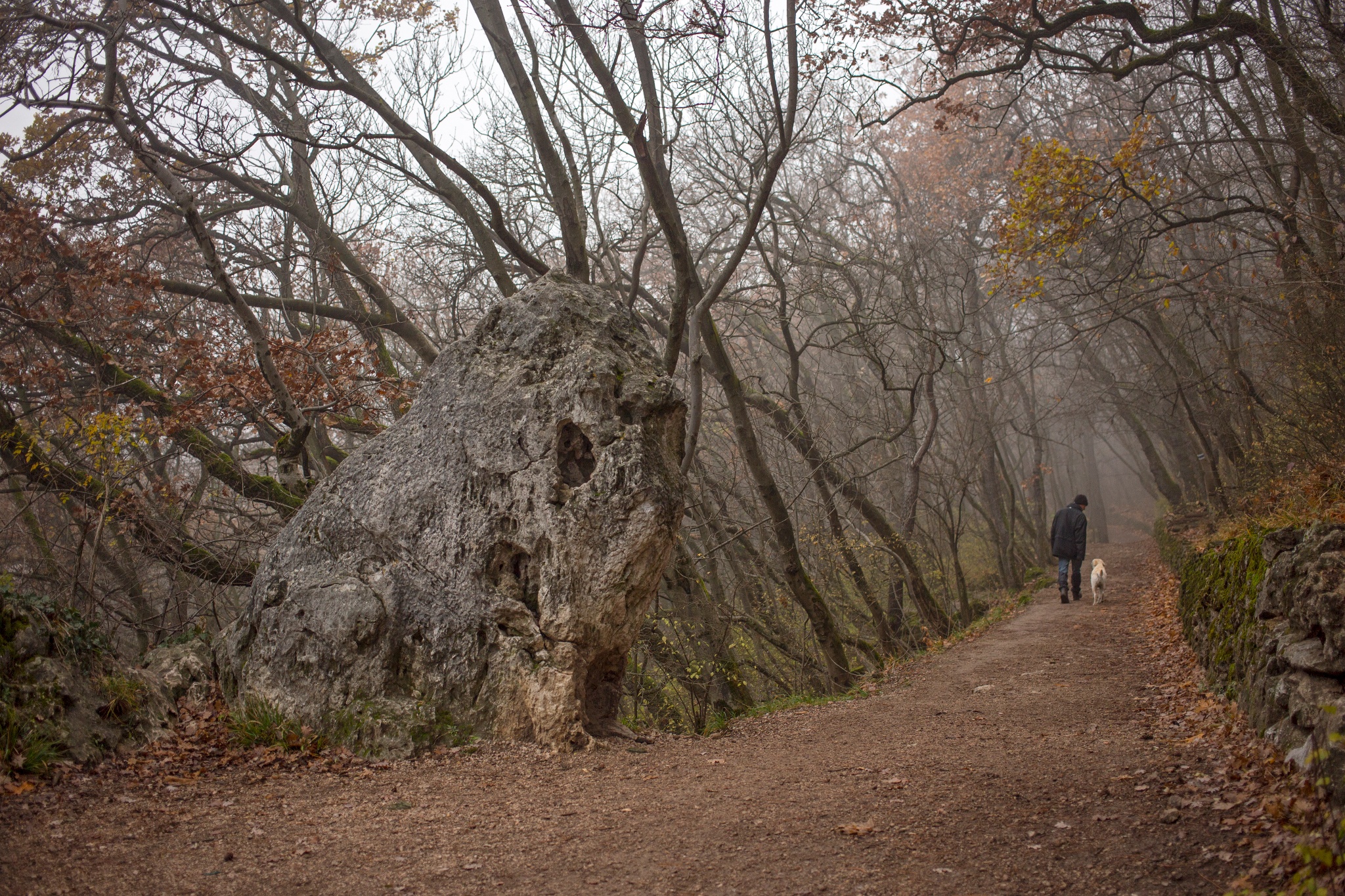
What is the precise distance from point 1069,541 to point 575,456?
974 centimetres

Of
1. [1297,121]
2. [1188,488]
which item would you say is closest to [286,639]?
[1297,121]

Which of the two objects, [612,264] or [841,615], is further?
[841,615]

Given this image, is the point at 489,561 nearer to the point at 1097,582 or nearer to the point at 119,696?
the point at 119,696

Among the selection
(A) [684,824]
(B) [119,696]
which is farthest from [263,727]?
(A) [684,824]

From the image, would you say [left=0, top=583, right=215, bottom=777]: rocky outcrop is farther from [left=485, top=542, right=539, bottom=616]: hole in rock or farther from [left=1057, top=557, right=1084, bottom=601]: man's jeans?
[left=1057, top=557, right=1084, bottom=601]: man's jeans

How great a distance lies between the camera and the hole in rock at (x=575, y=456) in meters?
6.16

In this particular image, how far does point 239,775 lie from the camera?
16.3 ft

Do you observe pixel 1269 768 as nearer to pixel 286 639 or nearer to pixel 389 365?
pixel 286 639

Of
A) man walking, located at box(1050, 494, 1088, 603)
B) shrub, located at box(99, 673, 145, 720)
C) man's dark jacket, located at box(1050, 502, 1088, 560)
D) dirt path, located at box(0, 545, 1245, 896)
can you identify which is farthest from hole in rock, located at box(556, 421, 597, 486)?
man's dark jacket, located at box(1050, 502, 1088, 560)

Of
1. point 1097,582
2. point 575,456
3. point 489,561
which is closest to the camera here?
point 489,561

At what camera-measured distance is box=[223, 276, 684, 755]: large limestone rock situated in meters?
5.67

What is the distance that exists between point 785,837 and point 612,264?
9.84 m

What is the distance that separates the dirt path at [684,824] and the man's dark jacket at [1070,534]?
22.1ft

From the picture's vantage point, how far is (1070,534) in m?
12.5
